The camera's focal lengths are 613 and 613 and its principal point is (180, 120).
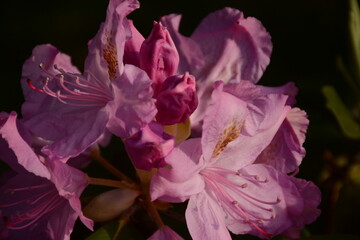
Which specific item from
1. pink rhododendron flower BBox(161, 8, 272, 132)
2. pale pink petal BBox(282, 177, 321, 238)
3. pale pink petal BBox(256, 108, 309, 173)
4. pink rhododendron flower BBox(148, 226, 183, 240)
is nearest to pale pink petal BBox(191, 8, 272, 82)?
pink rhododendron flower BBox(161, 8, 272, 132)

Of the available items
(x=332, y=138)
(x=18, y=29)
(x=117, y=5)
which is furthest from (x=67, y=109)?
(x=18, y=29)

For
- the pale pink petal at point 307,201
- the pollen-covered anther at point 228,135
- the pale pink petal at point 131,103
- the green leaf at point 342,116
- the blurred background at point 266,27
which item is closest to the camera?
the pale pink petal at point 131,103

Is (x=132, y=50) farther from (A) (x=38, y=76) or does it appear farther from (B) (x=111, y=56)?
(A) (x=38, y=76)

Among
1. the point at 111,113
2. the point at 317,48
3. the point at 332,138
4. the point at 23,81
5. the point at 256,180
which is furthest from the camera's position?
the point at 317,48

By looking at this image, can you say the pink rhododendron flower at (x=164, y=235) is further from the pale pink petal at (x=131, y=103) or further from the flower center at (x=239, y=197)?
the pale pink petal at (x=131, y=103)

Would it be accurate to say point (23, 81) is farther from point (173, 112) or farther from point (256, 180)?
point (256, 180)

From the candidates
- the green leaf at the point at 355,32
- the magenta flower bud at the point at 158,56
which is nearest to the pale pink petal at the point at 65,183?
the magenta flower bud at the point at 158,56
